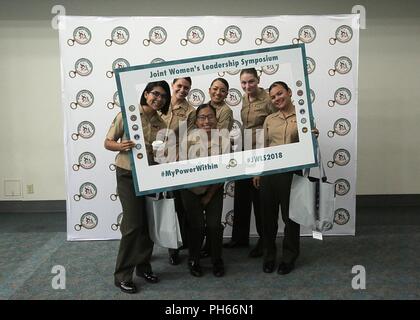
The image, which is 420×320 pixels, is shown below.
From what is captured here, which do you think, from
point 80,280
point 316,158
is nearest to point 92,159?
point 80,280

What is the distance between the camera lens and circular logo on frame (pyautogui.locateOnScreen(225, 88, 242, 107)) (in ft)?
12.6

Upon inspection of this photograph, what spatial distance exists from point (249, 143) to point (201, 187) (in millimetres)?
483

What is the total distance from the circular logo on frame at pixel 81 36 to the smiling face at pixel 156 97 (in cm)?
127

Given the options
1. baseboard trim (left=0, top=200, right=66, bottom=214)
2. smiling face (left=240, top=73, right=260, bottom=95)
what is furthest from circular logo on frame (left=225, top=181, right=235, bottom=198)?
baseboard trim (left=0, top=200, right=66, bottom=214)

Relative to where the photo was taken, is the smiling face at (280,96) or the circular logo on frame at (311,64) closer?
the smiling face at (280,96)

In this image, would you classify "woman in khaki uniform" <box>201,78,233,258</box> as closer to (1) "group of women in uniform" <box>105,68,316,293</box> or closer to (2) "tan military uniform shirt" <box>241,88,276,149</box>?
(1) "group of women in uniform" <box>105,68,316,293</box>

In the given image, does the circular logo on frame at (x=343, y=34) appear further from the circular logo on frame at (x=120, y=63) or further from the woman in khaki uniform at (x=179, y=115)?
the circular logo on frame at (x=120, y=63)

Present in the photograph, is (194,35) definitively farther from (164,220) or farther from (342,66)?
(164,220)

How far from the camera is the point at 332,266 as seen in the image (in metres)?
3.34

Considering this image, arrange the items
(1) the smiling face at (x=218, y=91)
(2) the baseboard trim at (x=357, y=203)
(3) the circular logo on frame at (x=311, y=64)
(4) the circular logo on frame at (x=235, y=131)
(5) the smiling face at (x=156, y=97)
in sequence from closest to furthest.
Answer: (5) the smiling face at (x=156, y=97), (4) the circular logo on frame at (x=235, y=131), (1) the smiling face at (x=218, y=91), (3) the circular logo on frame at (x=311, y=64), (2) the baseboard trim at (x=357, y=203)

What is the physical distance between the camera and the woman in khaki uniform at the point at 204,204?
9.93ft

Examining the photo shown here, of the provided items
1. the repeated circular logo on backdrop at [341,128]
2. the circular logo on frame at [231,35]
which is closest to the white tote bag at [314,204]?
the repeated circular logo on backdrop at [341,128]

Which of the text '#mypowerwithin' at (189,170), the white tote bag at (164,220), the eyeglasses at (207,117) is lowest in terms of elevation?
the white tote bag at (164,220)

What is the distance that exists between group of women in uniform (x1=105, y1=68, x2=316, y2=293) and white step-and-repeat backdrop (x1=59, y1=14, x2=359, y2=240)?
530mm
